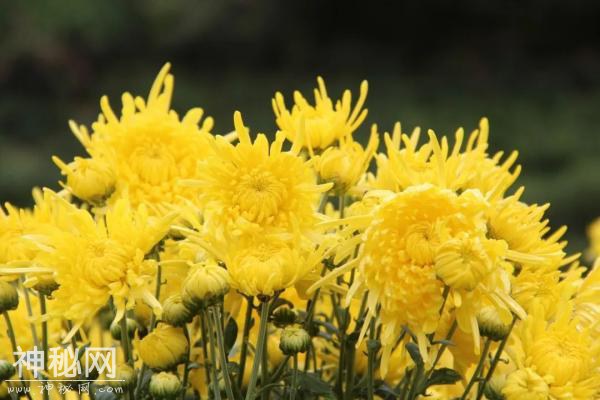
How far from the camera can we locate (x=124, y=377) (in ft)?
2.89

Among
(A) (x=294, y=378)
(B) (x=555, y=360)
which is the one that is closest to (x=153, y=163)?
(A) (x=294, y=378)

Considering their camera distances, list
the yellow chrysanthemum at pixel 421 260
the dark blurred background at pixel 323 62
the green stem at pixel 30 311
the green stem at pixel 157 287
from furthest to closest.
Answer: the dark blurred background at pixel 323 62, the green stem at pixel 30 311, the green stem at pixel 157 287, the yellow chrysanthemum at pixel 421 260

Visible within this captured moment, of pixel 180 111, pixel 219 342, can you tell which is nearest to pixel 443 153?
pixel 219 342

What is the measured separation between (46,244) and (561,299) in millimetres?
431

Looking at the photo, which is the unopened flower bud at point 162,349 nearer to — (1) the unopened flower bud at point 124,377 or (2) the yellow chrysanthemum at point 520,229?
(1) the unopened flower bud at point 124,377

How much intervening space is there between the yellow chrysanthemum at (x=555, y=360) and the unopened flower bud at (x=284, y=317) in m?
0.19

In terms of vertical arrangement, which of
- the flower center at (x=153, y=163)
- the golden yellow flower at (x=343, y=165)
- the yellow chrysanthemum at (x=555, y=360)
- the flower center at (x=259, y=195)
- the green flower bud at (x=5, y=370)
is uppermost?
the flower center at (x=153, y=163)

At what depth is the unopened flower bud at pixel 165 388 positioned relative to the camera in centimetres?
86

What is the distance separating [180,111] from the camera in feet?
19.9

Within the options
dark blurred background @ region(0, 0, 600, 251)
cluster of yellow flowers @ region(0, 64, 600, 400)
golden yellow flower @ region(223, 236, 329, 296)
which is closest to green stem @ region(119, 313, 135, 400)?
cluster of yellow flowers @ region(0, 64, 600, 400)

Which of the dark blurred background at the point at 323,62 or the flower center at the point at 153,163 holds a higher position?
the dark blurred background at the point at 323,62

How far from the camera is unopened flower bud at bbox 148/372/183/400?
861 millimetres

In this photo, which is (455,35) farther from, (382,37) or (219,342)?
(219,342)

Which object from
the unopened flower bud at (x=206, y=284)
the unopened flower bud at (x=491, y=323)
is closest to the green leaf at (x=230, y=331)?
the unopened flower bud at (x=206, y=284)
